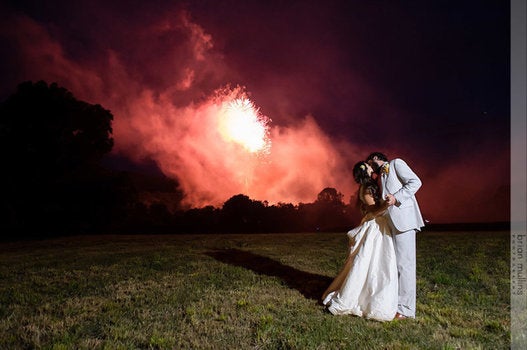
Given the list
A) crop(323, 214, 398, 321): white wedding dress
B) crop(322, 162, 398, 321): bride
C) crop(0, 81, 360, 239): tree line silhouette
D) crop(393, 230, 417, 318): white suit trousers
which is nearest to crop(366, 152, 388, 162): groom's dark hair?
crop(322, 162, 398, 321): bride

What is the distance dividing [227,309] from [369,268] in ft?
10.8

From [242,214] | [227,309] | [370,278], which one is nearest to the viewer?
[370,278]

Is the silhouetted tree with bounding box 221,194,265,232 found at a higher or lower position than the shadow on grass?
higher

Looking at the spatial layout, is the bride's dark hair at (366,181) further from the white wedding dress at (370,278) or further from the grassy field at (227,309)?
the grassy field at (227,309)

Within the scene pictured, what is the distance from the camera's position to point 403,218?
746 cm

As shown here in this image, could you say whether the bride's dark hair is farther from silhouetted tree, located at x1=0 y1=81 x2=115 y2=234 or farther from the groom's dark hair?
silhouetted tree, located at x1=0 y1=81 x2=115 y2=234

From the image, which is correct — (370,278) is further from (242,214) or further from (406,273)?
(242,214)

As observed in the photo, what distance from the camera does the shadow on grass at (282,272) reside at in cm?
1050

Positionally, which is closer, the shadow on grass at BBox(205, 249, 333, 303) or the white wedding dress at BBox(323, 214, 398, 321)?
the white wedding dress at BBox(323, 214, 398, 321)

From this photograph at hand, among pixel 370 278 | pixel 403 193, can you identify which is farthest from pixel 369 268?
pixel 403 193

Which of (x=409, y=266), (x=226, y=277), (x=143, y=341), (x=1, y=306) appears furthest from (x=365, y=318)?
(x=1, y=306)

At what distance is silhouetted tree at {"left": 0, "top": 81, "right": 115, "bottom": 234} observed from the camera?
127 feet

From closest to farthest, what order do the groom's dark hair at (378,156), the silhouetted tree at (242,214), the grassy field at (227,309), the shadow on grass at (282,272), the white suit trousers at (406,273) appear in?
the grassy field at (227,309)
the white suit trousers at (406,273)
the groom's dark hair at (378,156)
the shadow on grass at (282,272)
the silhouetted tree at (242,214)

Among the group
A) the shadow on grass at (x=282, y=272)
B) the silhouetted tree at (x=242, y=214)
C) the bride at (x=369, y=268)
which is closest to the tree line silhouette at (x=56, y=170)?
the silhouetted tree at (x=242, y=214)
